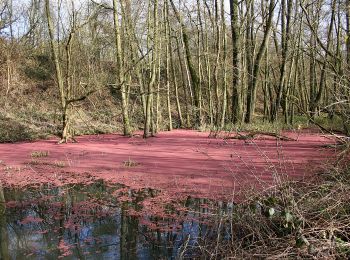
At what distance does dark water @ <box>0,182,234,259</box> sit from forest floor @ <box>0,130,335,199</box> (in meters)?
0.73

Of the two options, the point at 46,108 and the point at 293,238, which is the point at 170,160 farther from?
the point at 46,108

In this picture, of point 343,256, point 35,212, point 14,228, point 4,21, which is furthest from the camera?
point 4,21

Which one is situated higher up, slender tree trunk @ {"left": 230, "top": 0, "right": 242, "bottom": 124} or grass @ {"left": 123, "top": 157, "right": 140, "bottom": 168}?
slender tree trunk @ {"left": 230, "top": 0, "right": 242, "bottom": 124}

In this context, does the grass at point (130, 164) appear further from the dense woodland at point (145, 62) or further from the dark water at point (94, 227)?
the dense woodland at point (145, 62)

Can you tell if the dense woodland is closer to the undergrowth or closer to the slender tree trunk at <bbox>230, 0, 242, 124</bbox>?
the slender tree trunk at <bbox>230, 0, 242, 124</bbox>

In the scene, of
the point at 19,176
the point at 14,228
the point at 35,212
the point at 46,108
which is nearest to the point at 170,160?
the point at 19,176

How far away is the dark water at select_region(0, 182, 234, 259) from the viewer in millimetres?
4375

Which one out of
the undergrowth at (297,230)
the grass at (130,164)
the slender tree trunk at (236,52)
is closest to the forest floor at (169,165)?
the grass at (130,164)

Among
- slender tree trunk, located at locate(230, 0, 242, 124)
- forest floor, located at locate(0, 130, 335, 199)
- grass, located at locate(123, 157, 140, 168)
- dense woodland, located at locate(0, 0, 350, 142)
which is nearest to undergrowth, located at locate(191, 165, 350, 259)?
forest floor, located at locate(0, 130, 335, 199)

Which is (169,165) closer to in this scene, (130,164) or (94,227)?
(130,164)

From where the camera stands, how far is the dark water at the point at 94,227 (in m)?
4.38

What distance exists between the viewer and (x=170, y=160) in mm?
9844

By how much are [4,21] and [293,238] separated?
25.0 meters

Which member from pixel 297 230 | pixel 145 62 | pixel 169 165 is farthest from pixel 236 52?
pixel 297 230
